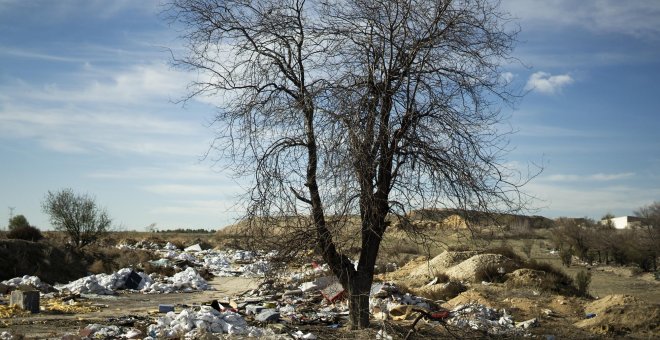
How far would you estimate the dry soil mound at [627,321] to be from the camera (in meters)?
15.5

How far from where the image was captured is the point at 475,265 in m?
25.6

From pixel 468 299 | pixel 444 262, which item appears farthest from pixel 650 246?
pixel 468 299

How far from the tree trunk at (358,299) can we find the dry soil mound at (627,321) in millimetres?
5780

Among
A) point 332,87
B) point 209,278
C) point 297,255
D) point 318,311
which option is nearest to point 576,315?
point 318,311

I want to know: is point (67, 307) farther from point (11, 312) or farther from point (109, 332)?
point (109, 332)

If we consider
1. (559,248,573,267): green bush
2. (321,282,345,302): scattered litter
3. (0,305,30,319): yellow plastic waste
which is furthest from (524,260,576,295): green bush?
(0,305,30,319): yellow plastic waste

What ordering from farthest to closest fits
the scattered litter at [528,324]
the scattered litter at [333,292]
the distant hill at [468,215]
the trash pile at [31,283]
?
the trash pile at [31,283], the scattered litter at [333,292], the scattered litter at [528,324], the distant hill at [468,215]

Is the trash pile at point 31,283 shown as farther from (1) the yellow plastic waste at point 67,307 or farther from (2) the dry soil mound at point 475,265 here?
(2) the dry soil mound at point 475,265

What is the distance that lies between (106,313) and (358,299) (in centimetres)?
799

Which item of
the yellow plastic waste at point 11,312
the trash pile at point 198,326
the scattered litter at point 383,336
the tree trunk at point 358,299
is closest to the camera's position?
the scattered litter at point 383,336

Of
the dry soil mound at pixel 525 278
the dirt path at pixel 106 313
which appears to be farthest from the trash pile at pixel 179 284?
Result: the dry soil mound at pixel 525 278

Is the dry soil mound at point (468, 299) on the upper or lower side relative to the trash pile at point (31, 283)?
lower

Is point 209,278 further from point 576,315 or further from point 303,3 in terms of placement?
point 303,3

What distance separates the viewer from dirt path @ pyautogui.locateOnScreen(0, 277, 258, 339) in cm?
1427
